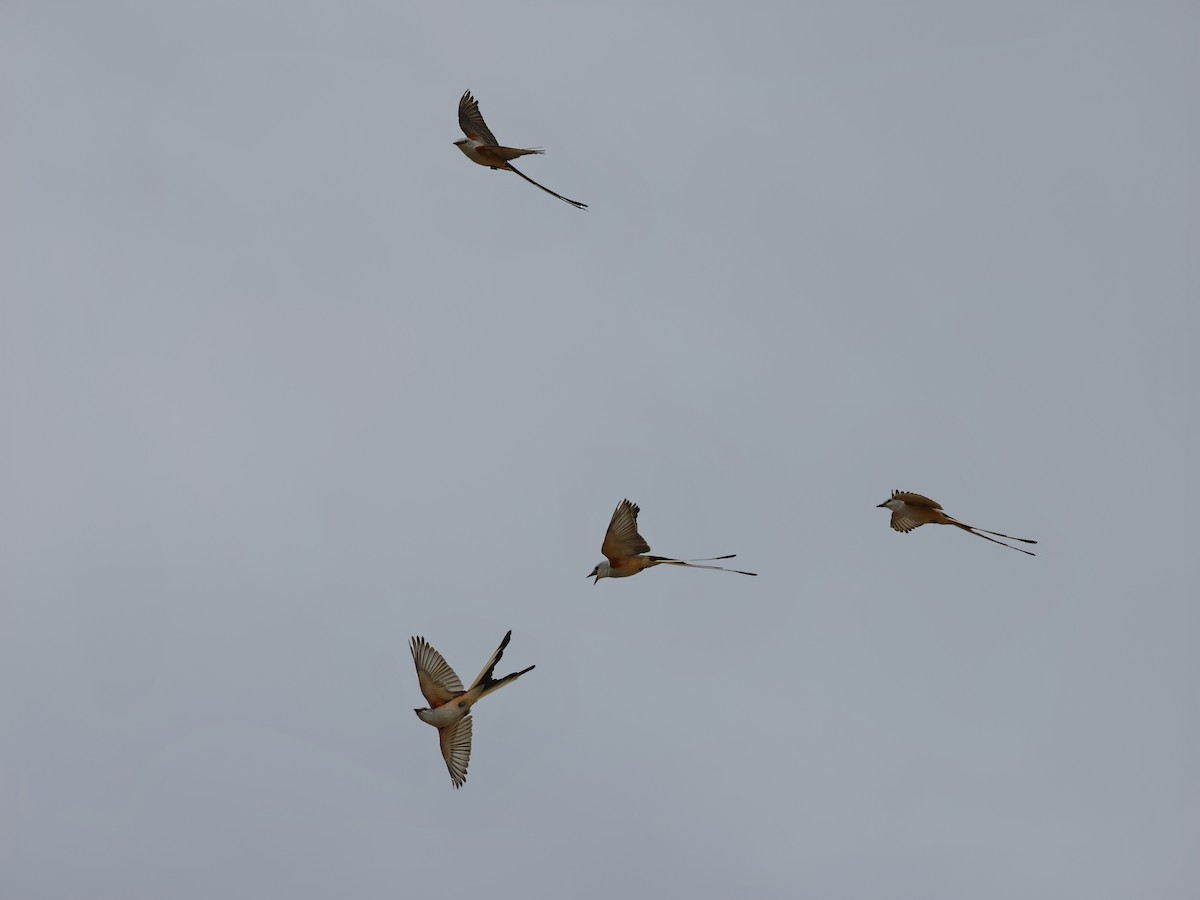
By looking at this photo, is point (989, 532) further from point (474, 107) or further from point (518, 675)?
point (474, 107)

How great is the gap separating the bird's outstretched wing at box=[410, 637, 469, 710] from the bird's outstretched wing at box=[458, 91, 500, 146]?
8689 mm

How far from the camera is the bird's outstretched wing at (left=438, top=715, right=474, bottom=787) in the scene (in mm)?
18250

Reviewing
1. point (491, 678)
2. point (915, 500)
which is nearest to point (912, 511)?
point (915, 500)

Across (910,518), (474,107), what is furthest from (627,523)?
(474,107)

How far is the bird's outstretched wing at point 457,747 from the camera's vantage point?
18.2m

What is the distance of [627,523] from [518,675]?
342 centimetres

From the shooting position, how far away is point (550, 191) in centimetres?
1928

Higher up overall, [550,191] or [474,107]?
[474,107]

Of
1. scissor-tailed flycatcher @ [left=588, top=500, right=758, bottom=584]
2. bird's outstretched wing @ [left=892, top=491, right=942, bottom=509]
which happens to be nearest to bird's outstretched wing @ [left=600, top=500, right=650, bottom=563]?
scissor-tailed flycatcher @ [left=588, top=500, right=758, bottom=584]

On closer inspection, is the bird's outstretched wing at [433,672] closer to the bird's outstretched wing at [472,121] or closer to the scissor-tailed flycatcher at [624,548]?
the scissor-tailed flycatcher at [624,548]

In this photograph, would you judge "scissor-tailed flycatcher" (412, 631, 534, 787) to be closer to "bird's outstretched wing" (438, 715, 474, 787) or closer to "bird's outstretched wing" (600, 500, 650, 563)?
"bird's outstretched wing" (438, 715, 474, 787)

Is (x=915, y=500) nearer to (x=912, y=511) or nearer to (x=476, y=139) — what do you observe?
(x=912, y=511)

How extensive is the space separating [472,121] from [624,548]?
25.4 feet

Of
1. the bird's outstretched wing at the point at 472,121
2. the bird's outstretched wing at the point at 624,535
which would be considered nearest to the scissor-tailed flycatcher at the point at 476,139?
the bird's outstretched wing at the point at 472,121
